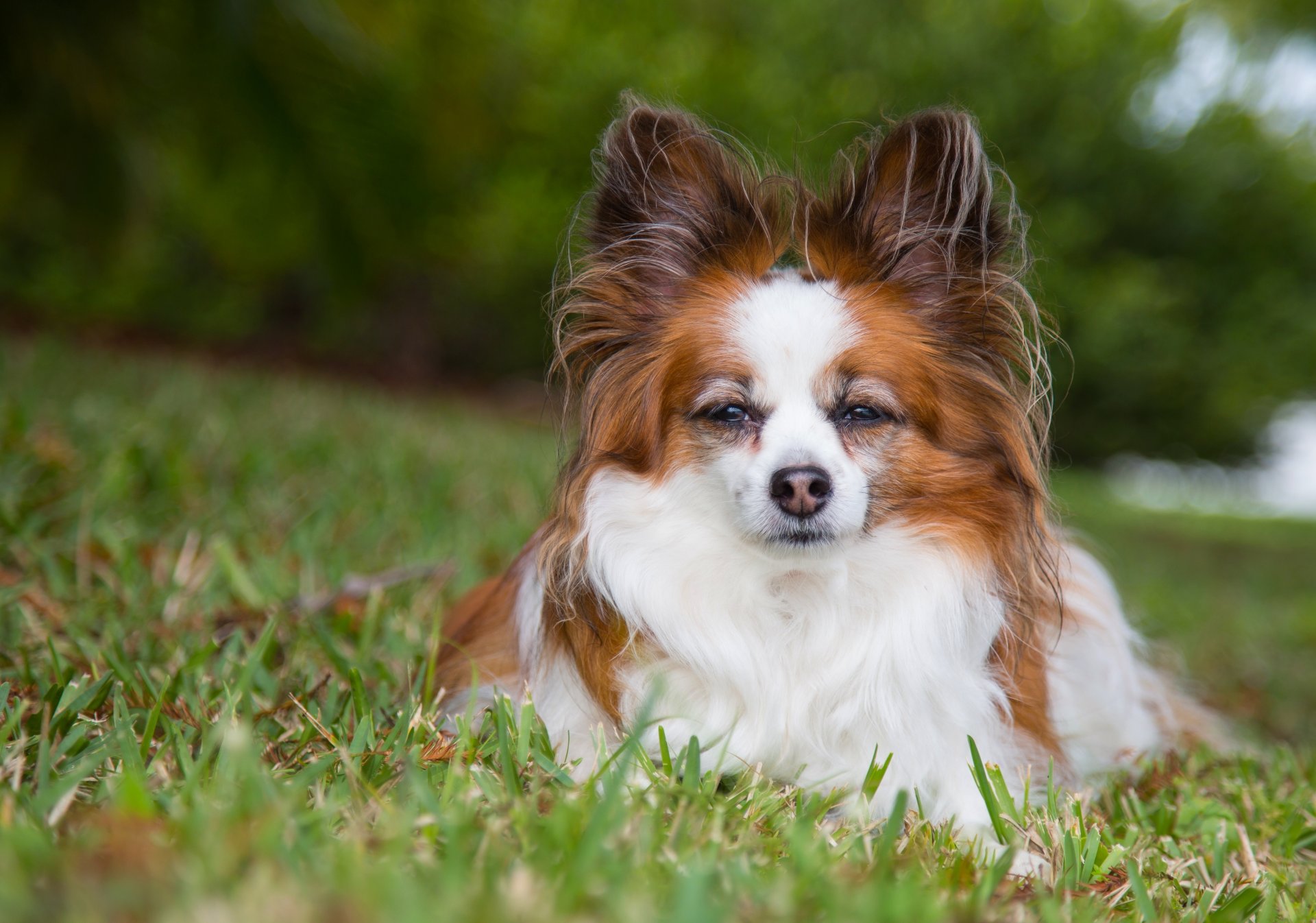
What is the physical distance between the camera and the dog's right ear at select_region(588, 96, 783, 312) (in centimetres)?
256

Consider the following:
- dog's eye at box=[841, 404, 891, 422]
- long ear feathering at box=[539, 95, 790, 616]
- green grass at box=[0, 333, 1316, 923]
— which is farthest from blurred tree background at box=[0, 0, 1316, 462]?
dog's eye at box=[841, 404, 891, 422]

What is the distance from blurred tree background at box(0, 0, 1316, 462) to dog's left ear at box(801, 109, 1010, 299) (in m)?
4.43

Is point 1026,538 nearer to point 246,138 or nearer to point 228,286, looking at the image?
point 246,138

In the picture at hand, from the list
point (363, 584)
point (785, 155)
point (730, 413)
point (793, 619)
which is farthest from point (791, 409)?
point (785, 155)

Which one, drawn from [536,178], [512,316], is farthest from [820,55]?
[512,316]

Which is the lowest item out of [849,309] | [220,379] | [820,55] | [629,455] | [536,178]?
[220,379]

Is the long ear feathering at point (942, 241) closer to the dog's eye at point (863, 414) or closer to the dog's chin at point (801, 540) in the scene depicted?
the dog's eye at point (863, 414)

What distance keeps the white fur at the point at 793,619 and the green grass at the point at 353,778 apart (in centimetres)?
18

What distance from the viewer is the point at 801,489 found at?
227 centimetres

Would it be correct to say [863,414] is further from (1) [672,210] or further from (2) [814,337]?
(1) [672,210]

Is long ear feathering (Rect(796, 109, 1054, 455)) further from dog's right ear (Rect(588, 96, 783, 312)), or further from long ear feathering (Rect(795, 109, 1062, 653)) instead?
dog's right ear (Rect(588, 96, 783, 312))

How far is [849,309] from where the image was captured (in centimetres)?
251

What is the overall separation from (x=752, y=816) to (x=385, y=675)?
3.93ft

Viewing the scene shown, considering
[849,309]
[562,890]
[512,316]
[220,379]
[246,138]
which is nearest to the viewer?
[562,890]
